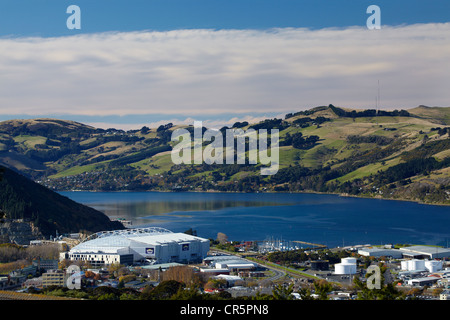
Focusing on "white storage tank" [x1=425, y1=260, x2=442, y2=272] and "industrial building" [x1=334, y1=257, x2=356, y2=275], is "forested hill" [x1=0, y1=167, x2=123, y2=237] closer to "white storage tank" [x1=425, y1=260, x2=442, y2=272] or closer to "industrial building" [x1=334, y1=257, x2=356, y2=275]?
"industrial building" [x1=334, y1=257, x2=356, y2=275]

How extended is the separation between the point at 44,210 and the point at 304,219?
3695 cm

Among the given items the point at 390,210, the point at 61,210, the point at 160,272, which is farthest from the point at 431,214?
the point at 160,272

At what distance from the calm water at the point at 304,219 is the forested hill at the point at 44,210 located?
29.8 feet

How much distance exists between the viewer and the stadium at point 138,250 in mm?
49312

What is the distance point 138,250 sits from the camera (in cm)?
4988

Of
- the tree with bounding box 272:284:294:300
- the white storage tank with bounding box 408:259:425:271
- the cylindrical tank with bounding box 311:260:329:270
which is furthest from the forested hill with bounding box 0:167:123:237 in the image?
the tree with bounding box 272:284:294:300

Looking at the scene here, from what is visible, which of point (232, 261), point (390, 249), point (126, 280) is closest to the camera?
point (126, 280)

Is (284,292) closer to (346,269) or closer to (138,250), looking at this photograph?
(346,269)

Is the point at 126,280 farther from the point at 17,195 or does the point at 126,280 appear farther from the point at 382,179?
the point at 382,179

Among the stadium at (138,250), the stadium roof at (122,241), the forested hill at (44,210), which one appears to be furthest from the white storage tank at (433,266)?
the forested hill at (44,210)
